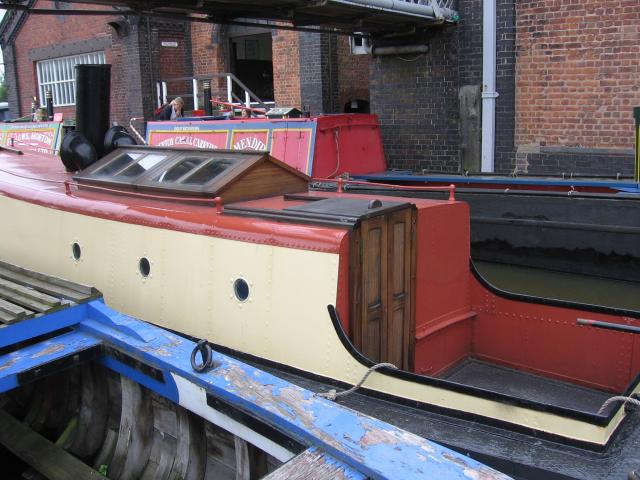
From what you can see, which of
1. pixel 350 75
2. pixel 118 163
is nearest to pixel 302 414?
pixel 118 163

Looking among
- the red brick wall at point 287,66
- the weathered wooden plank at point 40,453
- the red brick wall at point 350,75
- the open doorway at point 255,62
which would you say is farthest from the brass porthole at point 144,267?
the open doorway at point 255,62

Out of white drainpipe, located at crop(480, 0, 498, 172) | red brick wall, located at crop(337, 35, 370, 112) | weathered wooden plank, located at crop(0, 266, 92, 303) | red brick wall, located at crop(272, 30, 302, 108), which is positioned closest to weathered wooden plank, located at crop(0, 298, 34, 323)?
weathered wooden plank, located at crop(0, 266, 92, 303)

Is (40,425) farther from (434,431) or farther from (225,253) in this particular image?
(434,431)

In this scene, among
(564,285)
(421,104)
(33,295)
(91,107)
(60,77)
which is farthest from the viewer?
(60,77)

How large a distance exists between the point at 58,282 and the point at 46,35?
18256mm

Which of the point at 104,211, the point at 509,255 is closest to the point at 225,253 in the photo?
the point at 104,211

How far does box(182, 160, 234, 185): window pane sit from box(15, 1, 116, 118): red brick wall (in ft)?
46.8

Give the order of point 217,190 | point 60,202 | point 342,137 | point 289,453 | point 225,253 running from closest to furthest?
point 289,453, point 225,253, point 217,190, point 60,202, point 342,137

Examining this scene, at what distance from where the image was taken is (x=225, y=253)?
13.4ft

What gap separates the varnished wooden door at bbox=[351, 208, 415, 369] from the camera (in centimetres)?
370

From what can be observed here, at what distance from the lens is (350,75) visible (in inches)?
588

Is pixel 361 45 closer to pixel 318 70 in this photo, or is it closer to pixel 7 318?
pixel 318 70

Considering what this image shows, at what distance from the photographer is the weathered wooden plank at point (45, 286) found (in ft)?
13.7

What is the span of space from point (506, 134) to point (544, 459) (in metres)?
8.23
